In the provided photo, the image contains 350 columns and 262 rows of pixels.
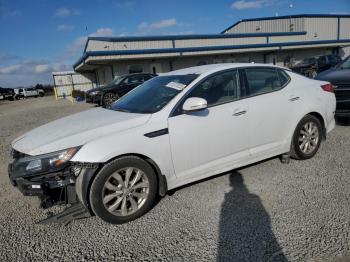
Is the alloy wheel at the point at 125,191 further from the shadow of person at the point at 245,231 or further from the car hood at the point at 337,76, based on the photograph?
the car hood at the point at 337,76

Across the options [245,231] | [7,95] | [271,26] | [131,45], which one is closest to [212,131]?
[245,231]

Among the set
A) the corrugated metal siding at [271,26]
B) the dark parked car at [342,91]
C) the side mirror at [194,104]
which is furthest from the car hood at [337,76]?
the corrugated metal siding at [271,26]

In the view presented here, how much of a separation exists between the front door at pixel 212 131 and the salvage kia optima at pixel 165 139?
0.01m

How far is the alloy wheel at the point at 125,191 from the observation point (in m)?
3.08

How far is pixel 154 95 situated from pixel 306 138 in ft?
8.30

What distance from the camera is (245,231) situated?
288 cm

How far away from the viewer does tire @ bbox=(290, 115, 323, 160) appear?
448 cm

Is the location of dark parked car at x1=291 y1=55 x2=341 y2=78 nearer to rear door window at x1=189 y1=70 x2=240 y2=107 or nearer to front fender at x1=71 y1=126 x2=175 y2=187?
rear door window at x1=189 y1=70 x2=240 y2=107

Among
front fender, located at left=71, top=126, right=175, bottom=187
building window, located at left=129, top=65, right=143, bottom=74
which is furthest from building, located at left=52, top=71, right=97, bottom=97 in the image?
front fender, located at left=71, top=126, right=175, bottom=187

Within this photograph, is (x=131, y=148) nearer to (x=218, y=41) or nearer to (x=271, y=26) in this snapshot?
(x=218, y=41)

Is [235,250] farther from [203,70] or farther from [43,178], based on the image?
[203,70]

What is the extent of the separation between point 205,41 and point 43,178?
25464 mm

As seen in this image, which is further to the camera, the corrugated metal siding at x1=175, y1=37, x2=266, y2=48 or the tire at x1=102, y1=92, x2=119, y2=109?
the corrugated metal siding at x1=175, y1=37, x2=266, y2=48

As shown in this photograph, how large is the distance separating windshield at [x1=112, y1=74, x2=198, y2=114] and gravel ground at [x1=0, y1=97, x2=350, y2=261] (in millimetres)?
1198
